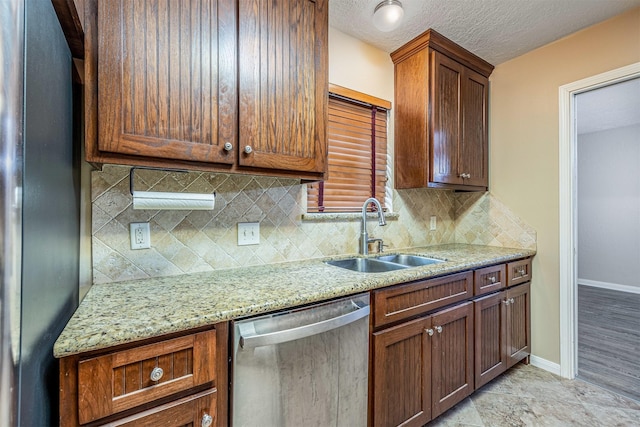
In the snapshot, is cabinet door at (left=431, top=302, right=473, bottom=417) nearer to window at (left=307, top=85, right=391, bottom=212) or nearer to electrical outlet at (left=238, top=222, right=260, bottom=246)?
window at (left=307, top=85, right=391, bottom=212)

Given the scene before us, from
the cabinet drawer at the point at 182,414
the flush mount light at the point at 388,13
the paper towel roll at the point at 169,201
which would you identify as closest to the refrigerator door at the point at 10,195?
the cabinet drawer at the point at 182,414

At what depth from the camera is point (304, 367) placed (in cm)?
112

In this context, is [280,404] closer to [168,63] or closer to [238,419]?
[238,419]

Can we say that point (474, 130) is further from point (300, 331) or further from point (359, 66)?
point (300, 331)

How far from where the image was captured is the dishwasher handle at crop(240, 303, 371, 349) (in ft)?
3.18

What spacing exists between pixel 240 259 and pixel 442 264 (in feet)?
3.69

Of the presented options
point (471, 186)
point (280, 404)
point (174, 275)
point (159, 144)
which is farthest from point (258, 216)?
point (471, 186)

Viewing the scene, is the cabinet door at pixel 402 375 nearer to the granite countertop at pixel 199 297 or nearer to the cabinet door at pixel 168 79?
the granite countertop at pixel 199 297

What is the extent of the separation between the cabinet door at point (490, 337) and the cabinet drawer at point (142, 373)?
161cm

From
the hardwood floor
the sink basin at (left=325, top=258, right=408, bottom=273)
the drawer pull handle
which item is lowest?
the hardwood floor

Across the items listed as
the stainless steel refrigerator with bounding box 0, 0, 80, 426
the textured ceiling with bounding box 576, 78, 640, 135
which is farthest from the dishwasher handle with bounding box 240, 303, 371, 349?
the textured ceiling with bounding box 576, 78, 640, 135

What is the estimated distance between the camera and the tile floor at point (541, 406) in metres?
1.69

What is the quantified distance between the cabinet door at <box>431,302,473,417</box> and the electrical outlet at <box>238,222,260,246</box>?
105 cm

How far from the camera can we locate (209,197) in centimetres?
129
